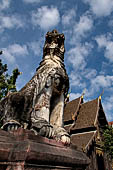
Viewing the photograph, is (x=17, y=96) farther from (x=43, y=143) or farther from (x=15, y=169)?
(x=15, y=169)

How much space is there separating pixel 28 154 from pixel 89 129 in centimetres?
1318

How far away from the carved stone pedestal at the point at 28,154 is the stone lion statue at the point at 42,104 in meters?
0.24

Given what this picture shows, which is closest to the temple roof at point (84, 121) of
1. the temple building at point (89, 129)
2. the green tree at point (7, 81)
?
the temple building at point (89, 129)

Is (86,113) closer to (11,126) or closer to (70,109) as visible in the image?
(70,109)

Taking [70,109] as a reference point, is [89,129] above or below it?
below

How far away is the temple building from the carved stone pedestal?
405 inches

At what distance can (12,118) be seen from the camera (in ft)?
7.18

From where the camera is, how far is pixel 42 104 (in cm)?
236

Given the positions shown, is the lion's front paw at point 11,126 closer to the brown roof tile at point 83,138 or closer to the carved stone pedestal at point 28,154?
the carved stone pedestal at point 28,154

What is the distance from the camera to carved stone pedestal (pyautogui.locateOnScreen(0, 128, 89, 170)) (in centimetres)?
145

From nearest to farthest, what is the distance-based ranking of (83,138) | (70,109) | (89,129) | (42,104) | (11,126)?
(11,126) → (42,104) → (83,138) → (89,129) → (70,109)

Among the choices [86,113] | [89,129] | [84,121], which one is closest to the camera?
[89,129]

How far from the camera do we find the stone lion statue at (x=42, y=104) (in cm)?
208

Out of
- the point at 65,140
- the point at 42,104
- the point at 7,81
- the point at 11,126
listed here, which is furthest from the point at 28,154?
the point at 7,81
